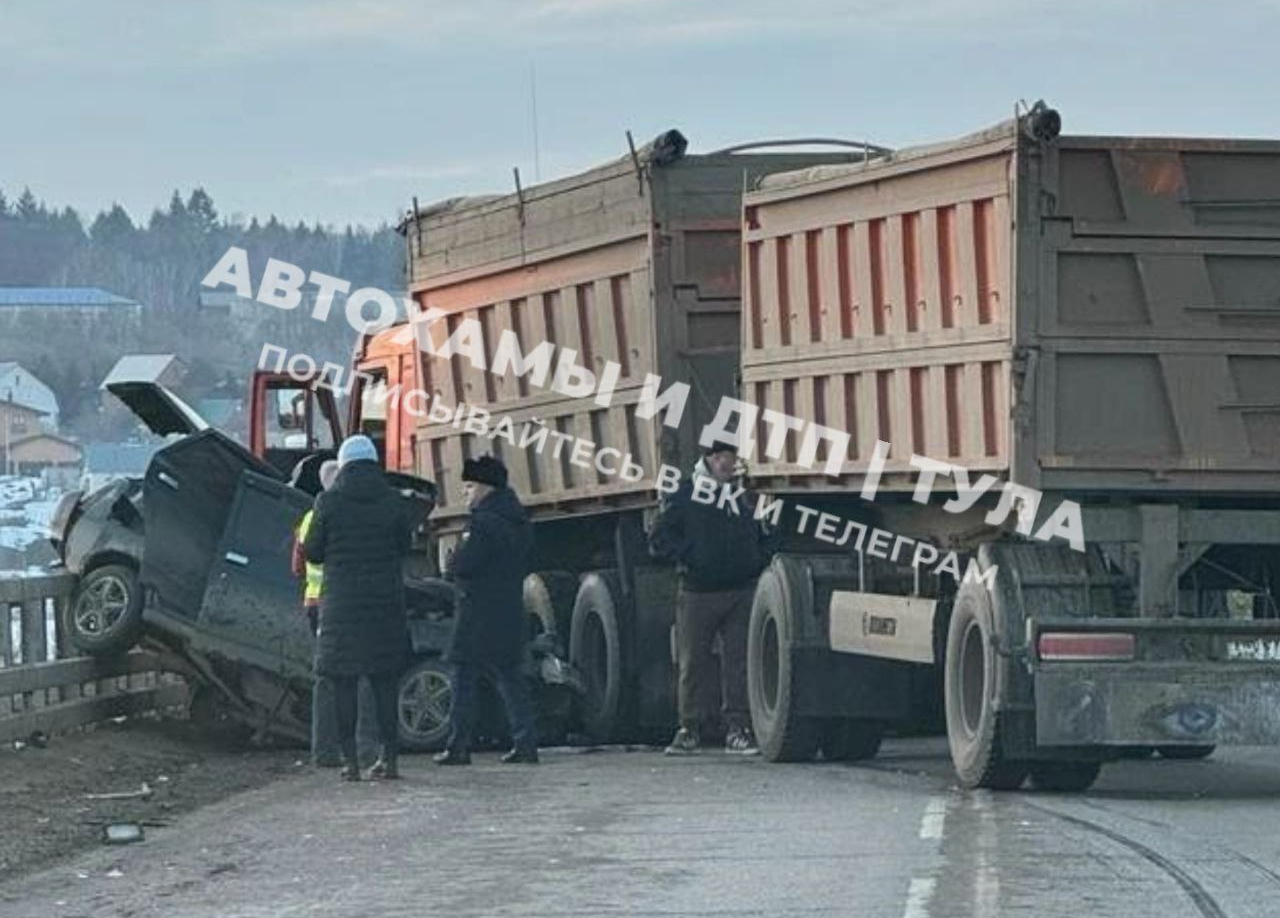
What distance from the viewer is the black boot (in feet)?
58.7

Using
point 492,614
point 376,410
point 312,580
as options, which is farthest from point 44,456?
point 492,614

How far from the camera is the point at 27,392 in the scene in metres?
81.2

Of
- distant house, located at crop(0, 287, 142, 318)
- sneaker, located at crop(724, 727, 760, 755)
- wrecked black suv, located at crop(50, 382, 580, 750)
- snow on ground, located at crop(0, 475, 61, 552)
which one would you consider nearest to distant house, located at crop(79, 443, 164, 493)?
snow on ground, located at crop(0, 475, 61, 552)

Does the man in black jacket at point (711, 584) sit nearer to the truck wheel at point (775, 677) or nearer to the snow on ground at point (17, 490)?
the truck wheel at point (775, 677)

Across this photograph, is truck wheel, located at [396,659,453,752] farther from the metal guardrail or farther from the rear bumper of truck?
the rear bumper of truck

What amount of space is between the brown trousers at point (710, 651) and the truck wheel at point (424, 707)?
4.82ft

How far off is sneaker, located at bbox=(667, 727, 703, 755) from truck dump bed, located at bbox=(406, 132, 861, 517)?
63.2 inches

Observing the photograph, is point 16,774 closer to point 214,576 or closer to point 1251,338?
point 214,576

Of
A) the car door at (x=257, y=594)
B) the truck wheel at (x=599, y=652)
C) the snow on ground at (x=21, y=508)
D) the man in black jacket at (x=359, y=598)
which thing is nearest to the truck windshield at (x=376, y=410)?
the truck wheel at (x=599, y=652)

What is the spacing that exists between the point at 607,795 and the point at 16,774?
3.31 metres

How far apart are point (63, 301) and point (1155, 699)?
86969 millimetres

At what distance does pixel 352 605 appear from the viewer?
54.2ft

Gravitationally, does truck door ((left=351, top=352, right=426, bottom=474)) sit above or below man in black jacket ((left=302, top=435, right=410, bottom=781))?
above

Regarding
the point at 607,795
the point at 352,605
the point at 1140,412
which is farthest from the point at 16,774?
the point at 1140,412
